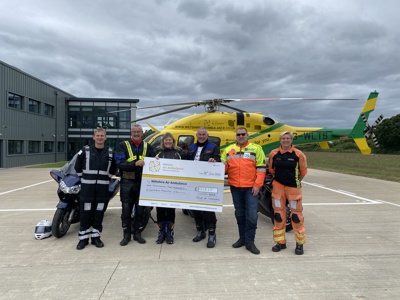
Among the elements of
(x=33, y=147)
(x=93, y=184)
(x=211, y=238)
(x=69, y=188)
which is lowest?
(x=211, y=238)

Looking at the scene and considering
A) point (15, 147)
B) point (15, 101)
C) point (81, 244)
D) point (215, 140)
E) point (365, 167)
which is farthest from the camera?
point (15, 101)

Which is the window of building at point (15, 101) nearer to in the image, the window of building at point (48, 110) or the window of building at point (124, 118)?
the window of building at point (48, 110)

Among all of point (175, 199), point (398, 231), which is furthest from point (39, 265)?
point (398, 231)

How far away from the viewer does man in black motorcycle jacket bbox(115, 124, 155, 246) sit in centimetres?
426

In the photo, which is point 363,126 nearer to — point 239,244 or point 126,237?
point 239,244

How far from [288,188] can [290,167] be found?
301mm

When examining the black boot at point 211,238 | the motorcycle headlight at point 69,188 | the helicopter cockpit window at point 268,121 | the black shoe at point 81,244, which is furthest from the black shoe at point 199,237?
the helicopter cockpit window at point 268,121

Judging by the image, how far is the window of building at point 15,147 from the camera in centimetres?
2117

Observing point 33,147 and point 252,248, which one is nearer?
point 252,248

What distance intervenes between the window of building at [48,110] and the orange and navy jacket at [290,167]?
2707 centimetres

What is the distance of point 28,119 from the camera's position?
76.8 feet

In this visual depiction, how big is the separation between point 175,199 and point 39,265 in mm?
1937

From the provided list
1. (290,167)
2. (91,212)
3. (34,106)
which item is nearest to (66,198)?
(91,212)

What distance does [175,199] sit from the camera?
4363mm
